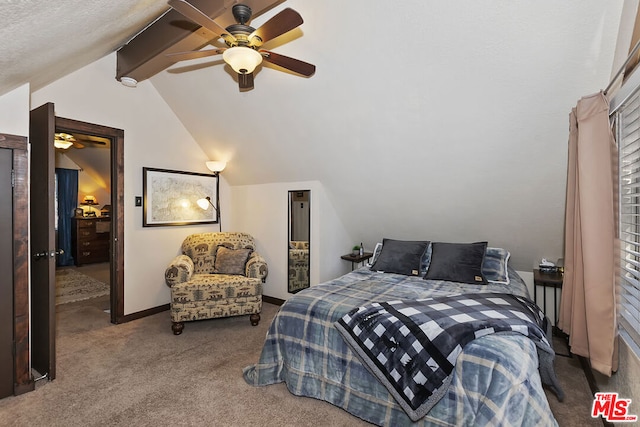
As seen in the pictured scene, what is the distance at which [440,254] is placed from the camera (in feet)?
10.7

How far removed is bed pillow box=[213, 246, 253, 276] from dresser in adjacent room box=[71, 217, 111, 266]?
4.59 m

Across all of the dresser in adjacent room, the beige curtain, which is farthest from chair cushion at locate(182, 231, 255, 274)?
the dresser in adjacent room

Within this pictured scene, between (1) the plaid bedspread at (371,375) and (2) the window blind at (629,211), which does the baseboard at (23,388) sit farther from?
(2) the window blind at (629,211)

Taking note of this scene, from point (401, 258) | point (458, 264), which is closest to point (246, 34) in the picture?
point (401, 258)

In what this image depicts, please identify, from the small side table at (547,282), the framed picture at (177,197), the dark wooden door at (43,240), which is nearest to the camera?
the dark wooden door at (43,240)

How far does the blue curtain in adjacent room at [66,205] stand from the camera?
6.71 meters

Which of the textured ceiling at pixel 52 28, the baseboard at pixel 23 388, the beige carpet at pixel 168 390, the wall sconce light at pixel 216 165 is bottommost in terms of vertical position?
the beige carpet at pixel 168 390

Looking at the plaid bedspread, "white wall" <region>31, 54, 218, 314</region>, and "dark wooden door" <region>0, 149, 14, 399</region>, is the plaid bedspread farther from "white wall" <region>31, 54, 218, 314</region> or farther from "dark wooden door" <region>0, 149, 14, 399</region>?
"white wall" <region>31, 54, 218, 314</region>

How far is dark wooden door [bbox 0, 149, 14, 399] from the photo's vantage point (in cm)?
213

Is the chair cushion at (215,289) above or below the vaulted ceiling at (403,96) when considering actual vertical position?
below

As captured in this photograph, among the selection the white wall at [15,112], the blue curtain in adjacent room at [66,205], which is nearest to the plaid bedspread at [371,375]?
the white wall at [15,112]

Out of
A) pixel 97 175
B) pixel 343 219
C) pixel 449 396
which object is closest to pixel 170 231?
pixel 343 219

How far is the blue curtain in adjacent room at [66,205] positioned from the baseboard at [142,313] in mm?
4367

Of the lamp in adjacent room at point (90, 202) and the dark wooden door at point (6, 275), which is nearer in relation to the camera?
the dark wooden door at point (6, 275)
